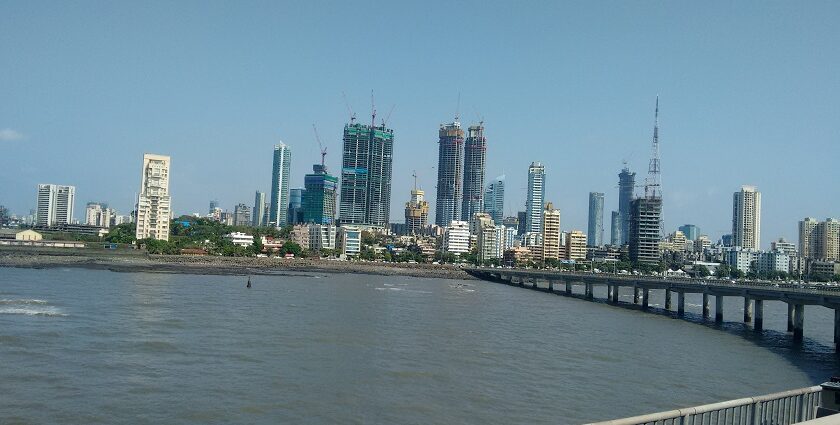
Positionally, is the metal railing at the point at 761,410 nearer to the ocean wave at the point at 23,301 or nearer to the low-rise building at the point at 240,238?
the ocean wave at the point at 23,301

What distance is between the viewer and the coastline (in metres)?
104

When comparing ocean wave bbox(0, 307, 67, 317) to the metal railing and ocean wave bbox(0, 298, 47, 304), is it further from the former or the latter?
the metal railing

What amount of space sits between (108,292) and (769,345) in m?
50.6

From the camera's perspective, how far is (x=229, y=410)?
67.5 ft

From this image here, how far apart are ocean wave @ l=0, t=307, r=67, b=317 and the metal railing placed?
1501 inches

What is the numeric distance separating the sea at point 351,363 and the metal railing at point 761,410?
9.34 meters

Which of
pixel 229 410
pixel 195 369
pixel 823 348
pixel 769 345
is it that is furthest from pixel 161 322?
pixel 823 348

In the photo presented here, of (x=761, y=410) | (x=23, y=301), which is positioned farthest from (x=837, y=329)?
(x=23, y=301)

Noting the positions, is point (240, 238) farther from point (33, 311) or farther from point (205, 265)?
point (33, 311)

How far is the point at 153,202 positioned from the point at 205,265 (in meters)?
43.8

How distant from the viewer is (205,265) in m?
125

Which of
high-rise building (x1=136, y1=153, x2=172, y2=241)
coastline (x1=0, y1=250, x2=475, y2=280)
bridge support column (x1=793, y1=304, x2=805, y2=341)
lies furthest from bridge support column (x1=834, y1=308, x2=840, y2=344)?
high-rise building (x1=136, y1=153, x2=172, y2=241)

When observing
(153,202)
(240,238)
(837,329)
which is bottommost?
(837,329)

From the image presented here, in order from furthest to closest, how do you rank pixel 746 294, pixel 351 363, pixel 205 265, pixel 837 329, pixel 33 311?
pixel 205 265
pixel 746 294
pixel 837 329
pixel 33 311
pixel 351 363
